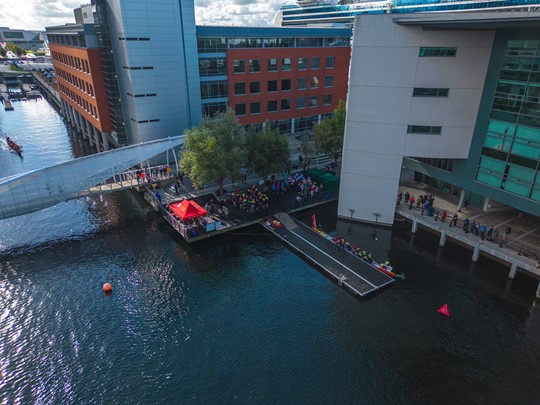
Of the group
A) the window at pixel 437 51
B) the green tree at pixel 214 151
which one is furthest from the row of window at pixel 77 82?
the window at pixel 437 51

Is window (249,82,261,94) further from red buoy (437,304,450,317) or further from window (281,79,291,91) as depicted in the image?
red buoy (437,304,450,317)

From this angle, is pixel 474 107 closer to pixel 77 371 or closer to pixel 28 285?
pixel 77 371

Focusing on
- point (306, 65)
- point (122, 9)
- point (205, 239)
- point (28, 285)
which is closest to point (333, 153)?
point (306, 65)

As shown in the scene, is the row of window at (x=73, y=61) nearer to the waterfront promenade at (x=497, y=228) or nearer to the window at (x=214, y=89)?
the window at (x=214, y=89)

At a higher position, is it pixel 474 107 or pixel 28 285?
pixel 474 107

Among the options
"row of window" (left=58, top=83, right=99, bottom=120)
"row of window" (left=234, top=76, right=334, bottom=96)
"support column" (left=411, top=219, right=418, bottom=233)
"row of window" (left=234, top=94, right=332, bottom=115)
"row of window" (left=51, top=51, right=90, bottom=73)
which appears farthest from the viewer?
"row of window" (left=58, top=83, right=99, bottom=120)

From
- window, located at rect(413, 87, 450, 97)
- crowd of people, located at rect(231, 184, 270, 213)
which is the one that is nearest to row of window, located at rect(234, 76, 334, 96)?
crowd of people, located at rect(231, 184, 270, 213)

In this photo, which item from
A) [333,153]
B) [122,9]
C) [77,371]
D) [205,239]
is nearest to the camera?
[77,371]
